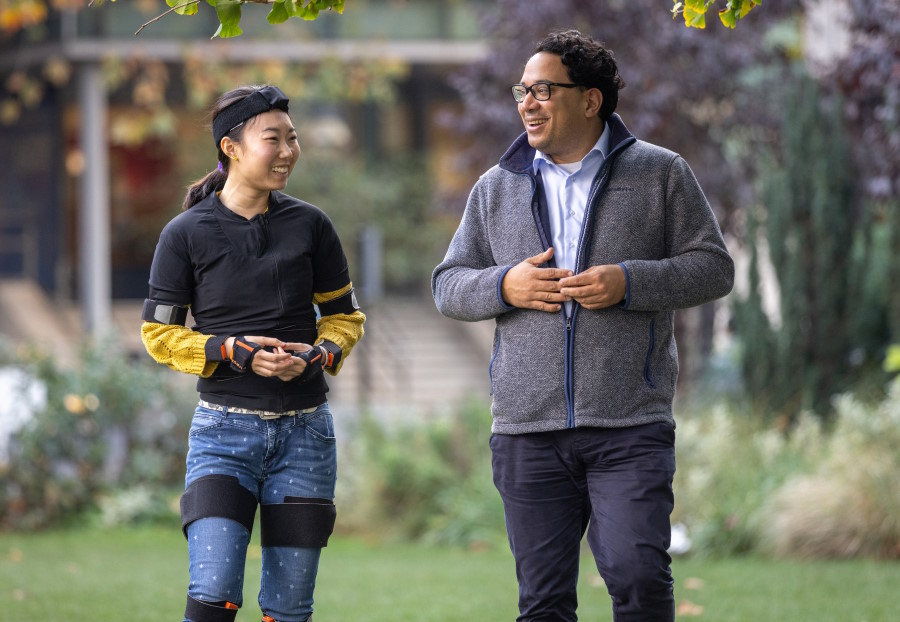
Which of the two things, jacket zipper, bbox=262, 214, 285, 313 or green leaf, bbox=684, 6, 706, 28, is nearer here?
green leaf, bbox=684, 6, 706, 28

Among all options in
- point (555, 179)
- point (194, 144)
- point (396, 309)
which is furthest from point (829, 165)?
point (194, 144)

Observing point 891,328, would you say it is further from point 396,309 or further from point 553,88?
point 396,309

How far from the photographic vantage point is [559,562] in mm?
3980

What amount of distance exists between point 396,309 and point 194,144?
4.56 meters

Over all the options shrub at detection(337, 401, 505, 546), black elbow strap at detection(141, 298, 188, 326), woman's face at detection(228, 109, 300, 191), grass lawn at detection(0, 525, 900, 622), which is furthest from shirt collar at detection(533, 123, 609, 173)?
shrub at detection(337, 401, 505, 546)

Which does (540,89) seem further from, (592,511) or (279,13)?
(592,511)

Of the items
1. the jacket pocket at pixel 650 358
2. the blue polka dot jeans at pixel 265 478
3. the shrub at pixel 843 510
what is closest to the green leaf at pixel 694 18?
the jacket pocket at pixel 650 358

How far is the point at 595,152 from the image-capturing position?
4.07 meters

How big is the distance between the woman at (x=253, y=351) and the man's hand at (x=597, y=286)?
2.68 feet

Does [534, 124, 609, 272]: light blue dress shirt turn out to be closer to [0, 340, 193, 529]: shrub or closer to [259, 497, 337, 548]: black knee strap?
[259, 497, 337, 548]: black knee strap

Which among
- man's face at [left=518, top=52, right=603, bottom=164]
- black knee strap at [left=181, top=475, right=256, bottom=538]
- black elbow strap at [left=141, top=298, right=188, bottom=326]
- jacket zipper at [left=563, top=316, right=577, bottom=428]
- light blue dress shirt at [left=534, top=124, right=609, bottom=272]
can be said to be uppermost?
man's face at [left=518, top=52, right=603, bottom=164]

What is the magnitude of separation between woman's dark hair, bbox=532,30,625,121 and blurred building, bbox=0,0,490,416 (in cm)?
1253

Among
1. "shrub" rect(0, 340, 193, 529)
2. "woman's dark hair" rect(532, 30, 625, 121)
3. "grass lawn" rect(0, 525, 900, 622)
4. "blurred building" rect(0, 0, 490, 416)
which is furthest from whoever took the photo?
"blurred building" rect(0, 0, 490, 416)

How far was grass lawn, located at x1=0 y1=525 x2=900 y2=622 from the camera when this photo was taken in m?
6.45
